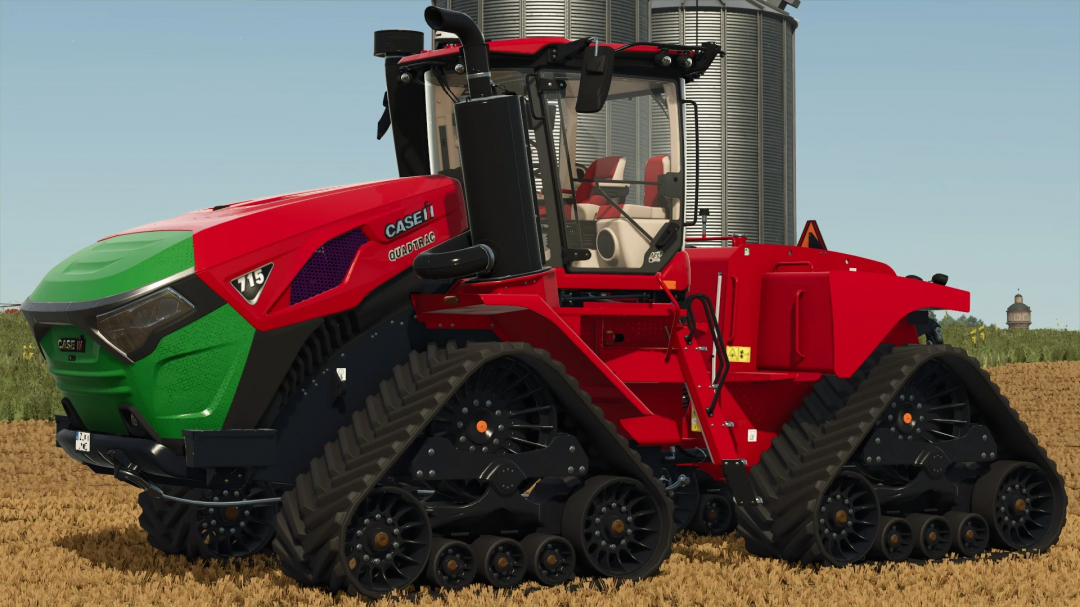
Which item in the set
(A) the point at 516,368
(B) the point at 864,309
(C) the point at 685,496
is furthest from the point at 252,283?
(B) the point at 864,309

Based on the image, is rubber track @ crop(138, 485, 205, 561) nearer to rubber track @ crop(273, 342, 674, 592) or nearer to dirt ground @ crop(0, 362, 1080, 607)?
dirt ground @ crop(0, 362, 1080, 607)

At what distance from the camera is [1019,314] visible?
137 ft

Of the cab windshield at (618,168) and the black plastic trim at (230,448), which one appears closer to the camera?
the black plastic trim at (230,448)

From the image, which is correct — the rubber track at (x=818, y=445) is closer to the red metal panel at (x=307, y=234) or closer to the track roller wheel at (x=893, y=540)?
the track roller wheel at (x=893, y=540)

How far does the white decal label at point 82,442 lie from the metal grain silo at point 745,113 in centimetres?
714

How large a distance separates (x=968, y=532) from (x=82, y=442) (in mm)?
6047

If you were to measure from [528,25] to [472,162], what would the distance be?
14.3 feet

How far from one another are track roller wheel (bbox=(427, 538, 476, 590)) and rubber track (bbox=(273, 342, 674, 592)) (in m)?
0.53

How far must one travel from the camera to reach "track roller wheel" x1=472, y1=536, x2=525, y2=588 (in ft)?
24.0

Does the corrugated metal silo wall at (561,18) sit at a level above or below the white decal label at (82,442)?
above

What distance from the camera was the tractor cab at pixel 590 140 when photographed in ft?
26.8

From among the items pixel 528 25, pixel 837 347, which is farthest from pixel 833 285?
pixel 528 25

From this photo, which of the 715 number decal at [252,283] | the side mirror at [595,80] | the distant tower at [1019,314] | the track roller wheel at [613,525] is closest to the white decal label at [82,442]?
the 715 number decal at [252,283]

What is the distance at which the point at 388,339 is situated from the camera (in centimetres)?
770
